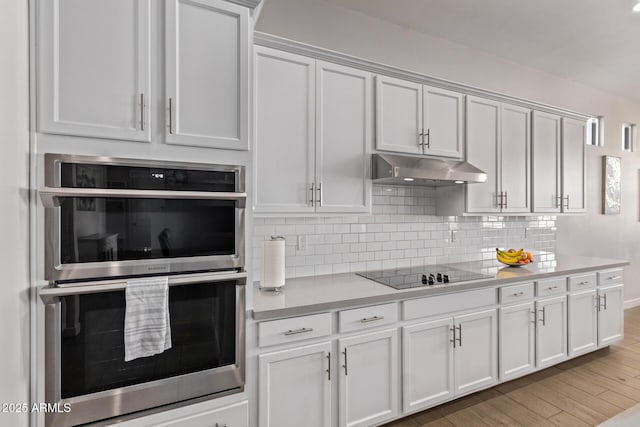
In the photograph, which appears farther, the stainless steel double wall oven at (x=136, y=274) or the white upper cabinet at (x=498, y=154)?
the white upper cabinet at (x=498, y=154)

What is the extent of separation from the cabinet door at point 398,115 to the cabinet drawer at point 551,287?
1.63 metres

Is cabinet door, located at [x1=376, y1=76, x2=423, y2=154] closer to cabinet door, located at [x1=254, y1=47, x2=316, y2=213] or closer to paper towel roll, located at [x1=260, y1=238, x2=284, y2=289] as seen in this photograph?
cabinet door, located at [x1=254, y1=47, x2=316, y2=213]

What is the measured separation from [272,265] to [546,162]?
3.18 metres

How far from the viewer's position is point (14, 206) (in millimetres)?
1186

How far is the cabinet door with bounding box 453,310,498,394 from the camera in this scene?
2.45m

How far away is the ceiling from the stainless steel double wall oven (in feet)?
7.40

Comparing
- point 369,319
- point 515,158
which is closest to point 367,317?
point 369,319

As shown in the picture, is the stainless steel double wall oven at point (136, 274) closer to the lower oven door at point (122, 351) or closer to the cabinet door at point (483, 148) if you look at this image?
the lower oven door at point (122, 351)

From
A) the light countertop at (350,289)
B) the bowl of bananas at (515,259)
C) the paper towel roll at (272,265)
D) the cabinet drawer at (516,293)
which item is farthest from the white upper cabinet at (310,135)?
the bowl of bananas at (515,259)

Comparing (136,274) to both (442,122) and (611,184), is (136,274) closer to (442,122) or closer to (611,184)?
(442,122)

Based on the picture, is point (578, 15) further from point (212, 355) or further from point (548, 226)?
point (212, 355)

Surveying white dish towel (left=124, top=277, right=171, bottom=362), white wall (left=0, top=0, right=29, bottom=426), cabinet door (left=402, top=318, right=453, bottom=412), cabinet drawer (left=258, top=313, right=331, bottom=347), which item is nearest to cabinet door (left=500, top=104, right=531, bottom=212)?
cabinet door (left=402, top=318, right=453, bottom=412)

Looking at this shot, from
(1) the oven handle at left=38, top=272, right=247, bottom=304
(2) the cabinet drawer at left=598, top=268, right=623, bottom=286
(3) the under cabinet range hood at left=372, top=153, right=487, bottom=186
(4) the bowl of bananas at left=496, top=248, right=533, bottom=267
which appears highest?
(3) the under cabinet range hood at left=372, top=153, right=487, bottom=186

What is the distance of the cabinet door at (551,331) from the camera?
9.55 feet
